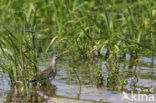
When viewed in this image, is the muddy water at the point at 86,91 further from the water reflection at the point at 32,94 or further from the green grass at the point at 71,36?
the green grass at the point at 71,36

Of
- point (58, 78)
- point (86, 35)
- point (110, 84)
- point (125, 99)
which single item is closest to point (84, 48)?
point (86, 35)

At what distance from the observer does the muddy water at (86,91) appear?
605 centimetres

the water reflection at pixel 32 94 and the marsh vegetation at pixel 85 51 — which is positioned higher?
the marsh vegetation at pixel 85 51

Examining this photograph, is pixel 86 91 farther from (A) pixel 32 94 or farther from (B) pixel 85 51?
(B) pixel 85 51

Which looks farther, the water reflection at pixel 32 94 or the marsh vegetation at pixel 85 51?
the marsh vegetation at pixel 85 51

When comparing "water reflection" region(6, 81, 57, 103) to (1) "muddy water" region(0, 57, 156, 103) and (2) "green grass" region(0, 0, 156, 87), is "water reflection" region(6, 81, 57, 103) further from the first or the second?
(2) "green grass" region(0, 0, 156, 87)

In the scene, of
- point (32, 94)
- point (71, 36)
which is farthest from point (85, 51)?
point (32, 94)

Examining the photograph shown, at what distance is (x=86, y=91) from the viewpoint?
654cm

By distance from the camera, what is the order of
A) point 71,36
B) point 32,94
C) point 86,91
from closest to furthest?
1. point 32,94
2. point 86,91
3. point 71,36

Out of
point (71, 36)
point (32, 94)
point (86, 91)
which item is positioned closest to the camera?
point (32, 94)

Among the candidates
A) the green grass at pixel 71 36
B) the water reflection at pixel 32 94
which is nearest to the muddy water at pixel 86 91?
the water reflection at pixel 32 94

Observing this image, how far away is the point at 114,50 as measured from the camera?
7.20 meters

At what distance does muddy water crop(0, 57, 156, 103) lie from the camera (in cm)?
605

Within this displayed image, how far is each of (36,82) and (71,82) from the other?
70cm
